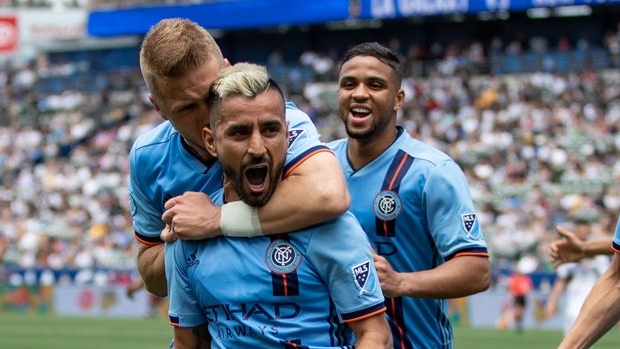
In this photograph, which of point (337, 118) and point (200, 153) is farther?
point (337, 118)

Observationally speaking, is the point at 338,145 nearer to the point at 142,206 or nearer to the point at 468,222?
the point at 468,222

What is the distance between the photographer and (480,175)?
27.0 m

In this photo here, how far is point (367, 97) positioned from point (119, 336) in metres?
16.7

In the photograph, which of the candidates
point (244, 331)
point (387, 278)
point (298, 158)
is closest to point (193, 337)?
point (244, 331)

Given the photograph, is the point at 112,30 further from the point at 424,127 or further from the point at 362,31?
the point at 424,127

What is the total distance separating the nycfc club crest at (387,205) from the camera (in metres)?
5.75

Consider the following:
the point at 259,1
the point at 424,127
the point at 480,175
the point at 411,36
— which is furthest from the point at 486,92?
the point at 259,1

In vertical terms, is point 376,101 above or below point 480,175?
above

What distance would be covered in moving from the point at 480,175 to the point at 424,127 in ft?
10.5

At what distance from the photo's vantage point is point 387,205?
18.9 feet

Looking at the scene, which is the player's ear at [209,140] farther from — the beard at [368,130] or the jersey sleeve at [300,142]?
the beard at [368,130]

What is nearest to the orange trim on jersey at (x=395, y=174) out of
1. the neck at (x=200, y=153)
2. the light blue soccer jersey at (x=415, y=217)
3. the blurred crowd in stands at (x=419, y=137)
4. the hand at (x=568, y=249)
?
the light blue soccer jersey at (x=415, y=217)

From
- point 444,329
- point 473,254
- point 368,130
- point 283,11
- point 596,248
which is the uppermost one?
point 283,11

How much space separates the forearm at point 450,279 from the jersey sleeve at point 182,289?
4.01 feet
